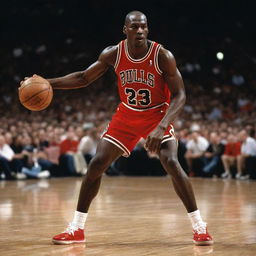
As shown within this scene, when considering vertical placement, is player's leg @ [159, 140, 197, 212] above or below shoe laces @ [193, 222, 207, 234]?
above

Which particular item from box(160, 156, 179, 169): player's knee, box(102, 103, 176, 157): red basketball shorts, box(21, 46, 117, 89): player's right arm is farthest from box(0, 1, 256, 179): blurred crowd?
box(160, 156, 179, 169): player's knee

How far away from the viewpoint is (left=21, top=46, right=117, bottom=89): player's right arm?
5488 millimetres

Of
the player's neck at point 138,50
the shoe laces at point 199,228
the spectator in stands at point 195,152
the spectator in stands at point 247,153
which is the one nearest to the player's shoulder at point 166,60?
the player's neck at point 138,50

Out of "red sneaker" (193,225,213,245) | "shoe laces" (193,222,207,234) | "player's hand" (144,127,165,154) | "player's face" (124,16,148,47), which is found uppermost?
"player's face" (124,16,148,47)

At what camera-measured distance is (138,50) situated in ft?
17.5

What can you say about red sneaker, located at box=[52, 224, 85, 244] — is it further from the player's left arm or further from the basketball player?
the player's left arm

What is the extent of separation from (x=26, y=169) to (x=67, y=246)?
10.3 m

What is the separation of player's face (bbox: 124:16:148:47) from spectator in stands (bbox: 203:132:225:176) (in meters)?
10.6

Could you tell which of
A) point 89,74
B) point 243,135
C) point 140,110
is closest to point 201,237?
point 140,110

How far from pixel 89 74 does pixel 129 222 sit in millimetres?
1924

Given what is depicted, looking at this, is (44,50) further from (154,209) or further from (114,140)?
(114,140)

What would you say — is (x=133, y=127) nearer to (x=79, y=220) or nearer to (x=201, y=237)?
(x=79, y=220)

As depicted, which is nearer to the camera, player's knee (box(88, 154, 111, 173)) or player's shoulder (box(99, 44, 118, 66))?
player's knee (box(88, 154, 111, 173))

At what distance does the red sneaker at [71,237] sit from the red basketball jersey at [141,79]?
1.21m
